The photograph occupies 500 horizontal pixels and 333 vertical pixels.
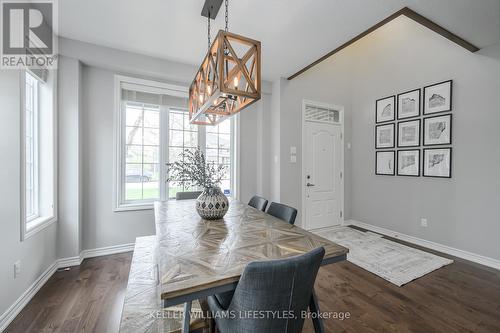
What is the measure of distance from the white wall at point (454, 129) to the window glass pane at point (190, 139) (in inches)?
58.3

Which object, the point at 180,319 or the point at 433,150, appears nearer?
the point at 180,319

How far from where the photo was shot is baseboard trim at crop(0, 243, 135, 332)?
1.63 meters

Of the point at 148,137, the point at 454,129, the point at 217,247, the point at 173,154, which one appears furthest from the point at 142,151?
the point at 454,129

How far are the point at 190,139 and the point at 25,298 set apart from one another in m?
2.47

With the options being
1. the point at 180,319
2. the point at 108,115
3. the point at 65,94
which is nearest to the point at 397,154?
the point at 180,319

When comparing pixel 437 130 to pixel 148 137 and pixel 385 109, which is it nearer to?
pixel 385 109

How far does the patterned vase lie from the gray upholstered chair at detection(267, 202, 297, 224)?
0.59m

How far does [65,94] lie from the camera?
2.49m

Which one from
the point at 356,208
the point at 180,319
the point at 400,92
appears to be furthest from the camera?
the point at 356,208

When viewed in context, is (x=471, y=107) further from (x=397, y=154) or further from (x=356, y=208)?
(x=356, y=208)

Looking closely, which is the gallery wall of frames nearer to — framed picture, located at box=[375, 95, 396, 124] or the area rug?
framed picture, located at box=[375, 95, 396, 124]

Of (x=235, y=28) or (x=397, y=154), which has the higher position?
(x=235, y=28)

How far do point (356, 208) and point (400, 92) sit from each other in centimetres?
228

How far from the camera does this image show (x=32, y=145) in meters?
2.30
